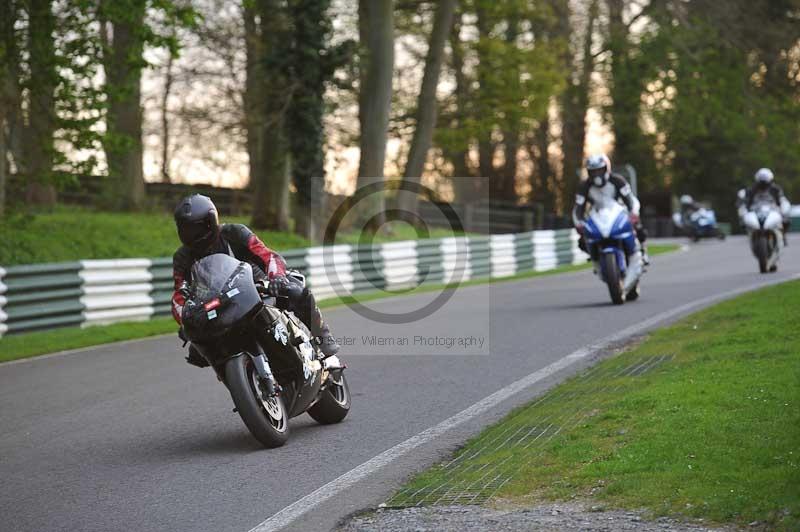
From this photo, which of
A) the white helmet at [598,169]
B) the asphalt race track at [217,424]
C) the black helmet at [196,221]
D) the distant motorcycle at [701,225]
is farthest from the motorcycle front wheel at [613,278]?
the distant motorcycle at [701,225]

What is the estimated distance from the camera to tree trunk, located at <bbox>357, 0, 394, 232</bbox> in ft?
99.2

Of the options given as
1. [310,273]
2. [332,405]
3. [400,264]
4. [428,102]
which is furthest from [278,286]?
[428,102]

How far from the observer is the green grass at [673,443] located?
219 inches

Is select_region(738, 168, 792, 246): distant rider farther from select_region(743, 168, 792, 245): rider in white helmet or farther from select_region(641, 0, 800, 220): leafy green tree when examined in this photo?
select_region(641, 0, 800, 220): leafy green tree

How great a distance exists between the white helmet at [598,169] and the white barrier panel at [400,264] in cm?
704

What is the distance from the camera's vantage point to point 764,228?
20.9 meters

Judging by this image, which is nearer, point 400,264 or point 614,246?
point 614,246

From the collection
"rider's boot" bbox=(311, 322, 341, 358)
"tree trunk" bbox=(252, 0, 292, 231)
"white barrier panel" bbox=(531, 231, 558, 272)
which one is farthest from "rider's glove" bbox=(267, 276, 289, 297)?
"white barrier panel" bbox=(531, 231, 558, 272)

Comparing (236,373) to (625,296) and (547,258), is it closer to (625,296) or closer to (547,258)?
(625,296)

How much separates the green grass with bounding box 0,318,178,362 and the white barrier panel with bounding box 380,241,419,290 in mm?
6702

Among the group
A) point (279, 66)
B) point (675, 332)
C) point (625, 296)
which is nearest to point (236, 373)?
point (675, 332)

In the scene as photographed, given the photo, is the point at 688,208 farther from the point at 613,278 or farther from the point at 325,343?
the point at 325,343

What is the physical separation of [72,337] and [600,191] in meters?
6.80

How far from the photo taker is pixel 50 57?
1900 centimetres
